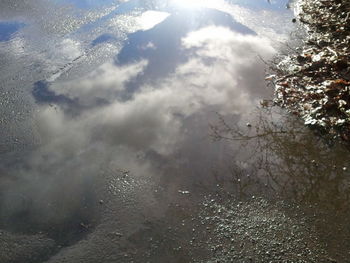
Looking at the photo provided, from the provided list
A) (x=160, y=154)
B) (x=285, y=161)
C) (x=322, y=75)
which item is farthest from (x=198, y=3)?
(x=285, y=161)

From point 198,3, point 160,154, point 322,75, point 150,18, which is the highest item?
point 198,3

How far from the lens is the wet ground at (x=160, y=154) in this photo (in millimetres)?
3684

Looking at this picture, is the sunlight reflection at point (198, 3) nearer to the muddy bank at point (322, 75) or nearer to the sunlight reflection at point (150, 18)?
the sunlight reflection at point (150, 18)

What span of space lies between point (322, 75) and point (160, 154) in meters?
3.32

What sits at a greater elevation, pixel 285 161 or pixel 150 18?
pixel 150 18

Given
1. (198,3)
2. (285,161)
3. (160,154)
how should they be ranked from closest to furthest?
(285,161) < (160,154) < (198,3)

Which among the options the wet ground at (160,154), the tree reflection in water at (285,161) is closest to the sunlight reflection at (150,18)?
the wet ground at (160,154)

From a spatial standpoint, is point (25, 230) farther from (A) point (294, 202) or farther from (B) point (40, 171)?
(A) point (294, 202)

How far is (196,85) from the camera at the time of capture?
246 inches

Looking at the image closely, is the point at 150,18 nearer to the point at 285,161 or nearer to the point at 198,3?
the point at 198,3

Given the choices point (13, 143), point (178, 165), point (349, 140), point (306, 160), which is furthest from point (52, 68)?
point (349, 140)

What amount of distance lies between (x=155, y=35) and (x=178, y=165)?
4.25m

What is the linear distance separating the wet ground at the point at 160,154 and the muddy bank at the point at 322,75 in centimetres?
35

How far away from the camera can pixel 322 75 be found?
18.8 feet
